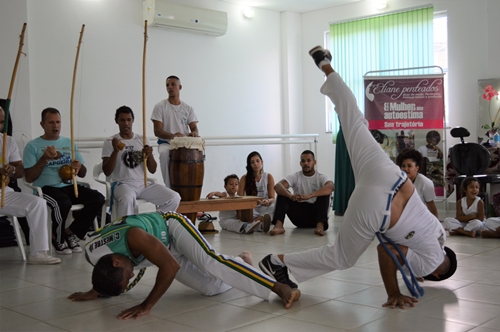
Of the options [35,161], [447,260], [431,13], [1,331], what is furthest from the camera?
[431,13]

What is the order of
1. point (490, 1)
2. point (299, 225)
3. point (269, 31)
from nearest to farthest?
point (299, 225), point (490, 1), point (269, 31)

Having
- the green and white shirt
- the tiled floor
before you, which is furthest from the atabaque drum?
the green and white shirt

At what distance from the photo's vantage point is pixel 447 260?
128 inches

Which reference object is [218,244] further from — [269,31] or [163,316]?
[269,31]

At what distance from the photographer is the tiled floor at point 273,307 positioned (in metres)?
2.69

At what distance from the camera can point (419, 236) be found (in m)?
2.97

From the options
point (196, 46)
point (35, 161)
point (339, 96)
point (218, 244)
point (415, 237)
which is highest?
point (196, 46)

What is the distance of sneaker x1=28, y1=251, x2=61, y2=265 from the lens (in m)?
4.50

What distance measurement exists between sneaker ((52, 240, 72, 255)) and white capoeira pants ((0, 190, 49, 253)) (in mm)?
372

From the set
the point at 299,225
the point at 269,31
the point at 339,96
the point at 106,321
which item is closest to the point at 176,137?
the point at 299,225

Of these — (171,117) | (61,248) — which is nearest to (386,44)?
(171,117)

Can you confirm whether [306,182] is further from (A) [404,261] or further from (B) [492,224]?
(A) [404,261]

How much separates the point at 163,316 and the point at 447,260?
1.56 metres

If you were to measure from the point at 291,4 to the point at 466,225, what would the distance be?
18.3 ft
